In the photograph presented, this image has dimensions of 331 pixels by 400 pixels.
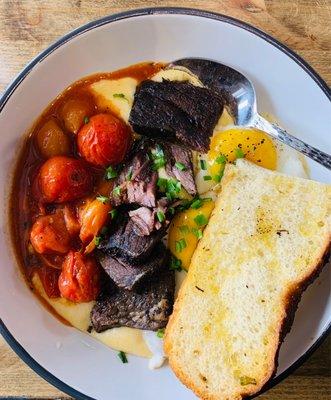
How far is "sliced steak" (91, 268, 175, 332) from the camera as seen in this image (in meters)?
4.19

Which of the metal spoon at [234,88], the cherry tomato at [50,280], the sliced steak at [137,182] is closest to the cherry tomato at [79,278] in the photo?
the cherry tomato at [50,280]

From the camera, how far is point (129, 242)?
163 inches

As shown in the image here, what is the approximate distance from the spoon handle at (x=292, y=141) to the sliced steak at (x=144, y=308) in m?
0.99

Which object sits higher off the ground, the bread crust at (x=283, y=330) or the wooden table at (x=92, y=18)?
the wooden table at (x=92, y=18)

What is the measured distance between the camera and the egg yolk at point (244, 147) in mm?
4180

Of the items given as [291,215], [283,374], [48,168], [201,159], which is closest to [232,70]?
[201,159]

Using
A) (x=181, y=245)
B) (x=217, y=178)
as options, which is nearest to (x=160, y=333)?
(x=181, y=245)

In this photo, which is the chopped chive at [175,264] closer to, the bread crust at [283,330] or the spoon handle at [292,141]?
the bread crust at [283,330]

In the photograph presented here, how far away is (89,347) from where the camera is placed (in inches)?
168

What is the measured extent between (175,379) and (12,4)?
2.39 meters

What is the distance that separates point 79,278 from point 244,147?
1.19 m

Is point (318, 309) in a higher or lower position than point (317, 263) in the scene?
lower

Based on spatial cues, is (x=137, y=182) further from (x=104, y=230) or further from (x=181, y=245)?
(x=181, y=245)

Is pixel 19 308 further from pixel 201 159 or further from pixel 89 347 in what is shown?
pixel 201 159
